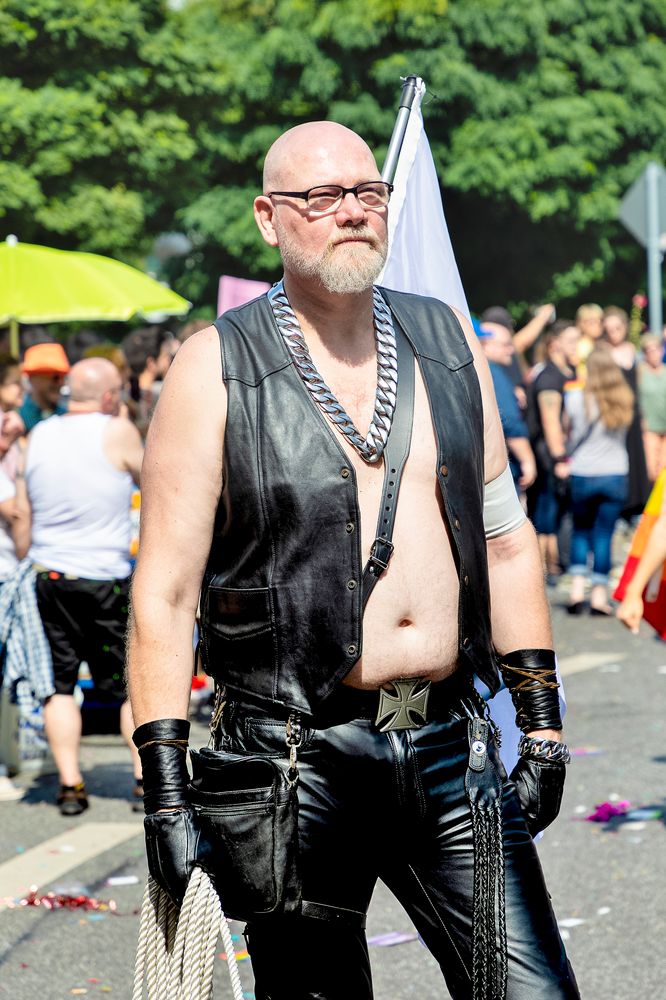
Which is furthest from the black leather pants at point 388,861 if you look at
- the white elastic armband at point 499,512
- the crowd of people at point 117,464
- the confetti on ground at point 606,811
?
the confetti on ground at point 606,811

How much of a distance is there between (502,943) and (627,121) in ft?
114

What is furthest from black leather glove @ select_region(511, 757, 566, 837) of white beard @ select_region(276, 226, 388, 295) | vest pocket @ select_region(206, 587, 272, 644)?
white beard @ select_region(276, 226, 388, 295)

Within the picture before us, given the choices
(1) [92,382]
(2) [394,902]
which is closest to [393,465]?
(2) [394,902]

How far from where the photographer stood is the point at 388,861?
296 cm

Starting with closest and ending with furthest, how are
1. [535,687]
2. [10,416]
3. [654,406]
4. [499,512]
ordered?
1. [535,687]
2. [499,512]
3. [10,416]
4. [654,406]

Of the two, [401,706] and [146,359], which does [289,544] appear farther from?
[146,359]

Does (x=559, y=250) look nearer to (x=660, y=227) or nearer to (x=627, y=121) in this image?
(x=627, y=121)

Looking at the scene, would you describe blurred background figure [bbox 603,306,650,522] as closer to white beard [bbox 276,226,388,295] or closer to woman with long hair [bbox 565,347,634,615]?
woman with long hair [bbox 565,347,634,615]

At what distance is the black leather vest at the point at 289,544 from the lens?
9.51 ft

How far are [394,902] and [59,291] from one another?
7.13 m

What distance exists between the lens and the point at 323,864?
288 cm

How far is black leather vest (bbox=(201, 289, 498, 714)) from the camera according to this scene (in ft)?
9.51

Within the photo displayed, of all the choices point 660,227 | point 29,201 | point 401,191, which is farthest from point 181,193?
point 401,191

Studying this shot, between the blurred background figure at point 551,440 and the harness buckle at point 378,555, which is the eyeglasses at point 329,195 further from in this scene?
the blurred background figure at point 551,440
